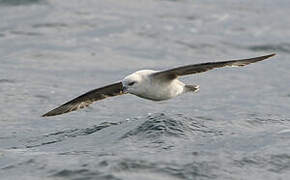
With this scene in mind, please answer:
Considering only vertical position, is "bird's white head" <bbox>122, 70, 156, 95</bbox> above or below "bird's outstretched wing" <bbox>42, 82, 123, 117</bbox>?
above

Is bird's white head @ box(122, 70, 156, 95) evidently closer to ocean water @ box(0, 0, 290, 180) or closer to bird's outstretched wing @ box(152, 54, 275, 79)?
bird's outstretched wing @ box(152, 54, 275, 79)

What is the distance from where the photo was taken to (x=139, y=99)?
1360cm

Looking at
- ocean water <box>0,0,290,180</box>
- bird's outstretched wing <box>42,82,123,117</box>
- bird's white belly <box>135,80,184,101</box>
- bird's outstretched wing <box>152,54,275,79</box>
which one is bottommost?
ocean water <box>0,0,290,180</box>

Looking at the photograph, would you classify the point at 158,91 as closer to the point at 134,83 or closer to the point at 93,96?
the point at 134,83

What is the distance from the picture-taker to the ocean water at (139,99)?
9156 mm

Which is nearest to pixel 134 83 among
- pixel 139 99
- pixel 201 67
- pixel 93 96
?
pixel 201 67

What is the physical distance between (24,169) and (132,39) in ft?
31.3

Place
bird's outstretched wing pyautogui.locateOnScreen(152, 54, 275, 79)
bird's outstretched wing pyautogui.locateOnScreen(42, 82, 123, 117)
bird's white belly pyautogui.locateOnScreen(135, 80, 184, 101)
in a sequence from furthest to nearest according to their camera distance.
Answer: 1. bird's outstretched wing pyautogui.locateOnScreen(42, 82, 123, 117)
2. bird's white belly pyautogui.locateOnScreen(135, 80, 184, 101)
3. bird's outstretched wing pyautogui.locateOnScreen(152, 54, 275, 79)

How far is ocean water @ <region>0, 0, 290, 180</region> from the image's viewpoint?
9.16 m

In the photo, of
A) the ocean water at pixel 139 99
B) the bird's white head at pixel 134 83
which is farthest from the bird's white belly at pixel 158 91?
the ocean water at pixel 139 99

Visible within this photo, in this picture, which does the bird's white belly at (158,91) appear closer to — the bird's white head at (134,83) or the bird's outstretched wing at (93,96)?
the bird's white head at (134,83)

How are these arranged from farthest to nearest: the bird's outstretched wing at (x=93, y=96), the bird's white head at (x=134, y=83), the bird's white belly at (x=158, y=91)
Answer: the bird's outstretched wing at (x=93, y=96) → the bird's white belly at (x=158, y=91) → the bird's white head at (x=134, y=83)

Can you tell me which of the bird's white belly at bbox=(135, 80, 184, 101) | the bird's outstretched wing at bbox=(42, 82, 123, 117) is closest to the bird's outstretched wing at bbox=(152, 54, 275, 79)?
the bird's white belly at bbox=(135, 80, 184, 101)

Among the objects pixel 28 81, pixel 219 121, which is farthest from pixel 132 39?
Answer: pixel 219 121
